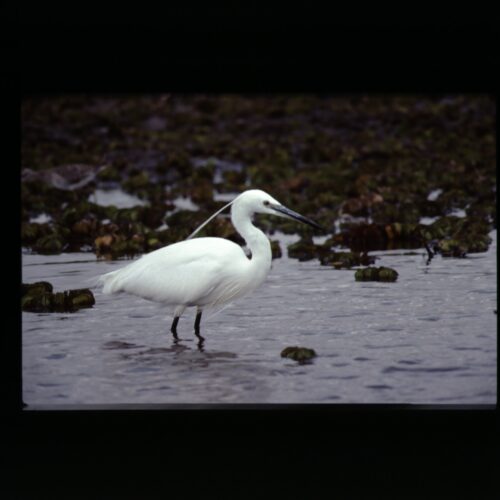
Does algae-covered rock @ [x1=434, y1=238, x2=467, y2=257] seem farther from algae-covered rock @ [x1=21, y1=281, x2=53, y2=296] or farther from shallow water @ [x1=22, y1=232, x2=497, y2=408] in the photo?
algae-covered rock @ [x1=21, y1=281, x2=53, y2=296]

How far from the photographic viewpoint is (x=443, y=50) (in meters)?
4.76

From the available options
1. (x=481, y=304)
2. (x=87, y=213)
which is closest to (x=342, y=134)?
(x=87, y=213)

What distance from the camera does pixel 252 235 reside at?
16.8 ft

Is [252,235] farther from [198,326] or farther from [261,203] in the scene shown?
[198,326]

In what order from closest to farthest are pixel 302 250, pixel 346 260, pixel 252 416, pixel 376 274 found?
pixel 252 416
pixel 376 274
pixel 346 260
pixel 302 250

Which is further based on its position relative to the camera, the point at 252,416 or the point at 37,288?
the point at 37,288

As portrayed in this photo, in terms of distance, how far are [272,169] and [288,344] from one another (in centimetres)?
397

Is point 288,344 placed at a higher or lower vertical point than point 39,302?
lower

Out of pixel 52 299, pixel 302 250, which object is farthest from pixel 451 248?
pixel 52 299

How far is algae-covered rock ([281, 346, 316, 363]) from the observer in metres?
5.06

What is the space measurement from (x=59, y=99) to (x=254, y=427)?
6.96 m

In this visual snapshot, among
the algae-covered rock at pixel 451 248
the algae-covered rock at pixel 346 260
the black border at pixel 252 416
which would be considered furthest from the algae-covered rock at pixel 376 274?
the black border at pixel 252 416

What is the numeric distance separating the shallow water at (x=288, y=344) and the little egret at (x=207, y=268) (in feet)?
0.93

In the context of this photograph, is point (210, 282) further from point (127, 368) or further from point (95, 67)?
point (95, 67)
